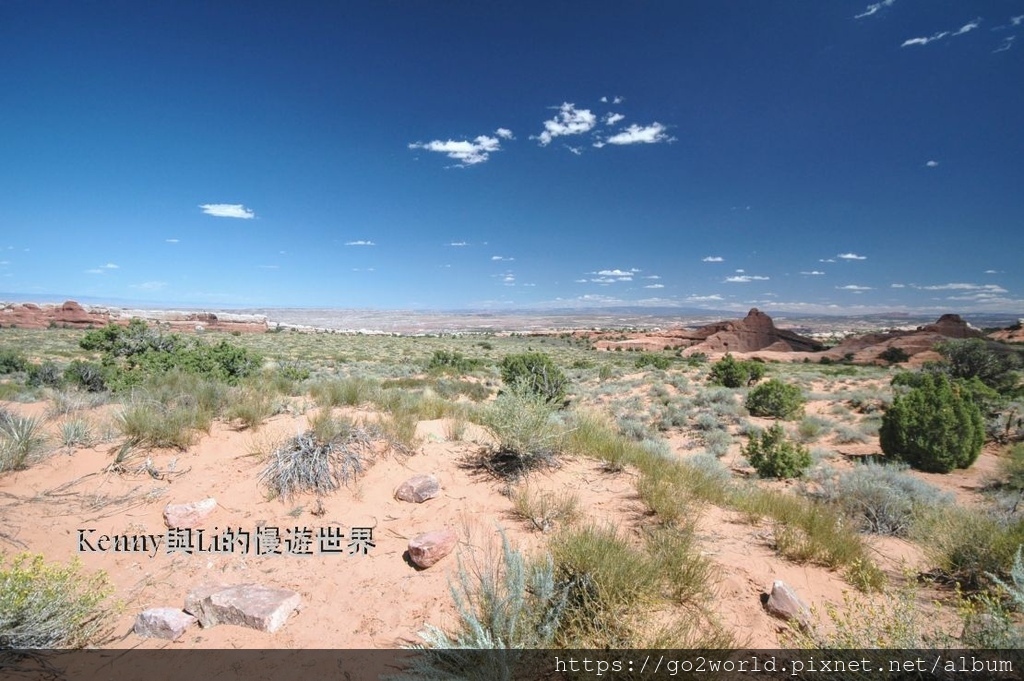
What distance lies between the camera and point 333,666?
2818 mm

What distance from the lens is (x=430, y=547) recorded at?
12.5ft

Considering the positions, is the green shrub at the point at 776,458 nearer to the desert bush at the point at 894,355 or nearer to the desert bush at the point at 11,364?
the desert bush at the point at 11,364

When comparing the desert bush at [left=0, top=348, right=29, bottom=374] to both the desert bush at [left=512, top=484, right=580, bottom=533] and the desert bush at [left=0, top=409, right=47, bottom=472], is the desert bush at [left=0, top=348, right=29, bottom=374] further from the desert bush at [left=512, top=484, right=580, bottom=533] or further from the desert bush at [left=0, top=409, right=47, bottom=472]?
the desert bush at [left=512, top=484, right=580, bottom=533]

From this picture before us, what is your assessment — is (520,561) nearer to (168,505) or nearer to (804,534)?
(804,534)

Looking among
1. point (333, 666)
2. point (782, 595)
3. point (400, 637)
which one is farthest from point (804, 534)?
point (333, 666)

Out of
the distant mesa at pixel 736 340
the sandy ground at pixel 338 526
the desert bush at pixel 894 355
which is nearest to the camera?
the sandy ground at pixel 338 526

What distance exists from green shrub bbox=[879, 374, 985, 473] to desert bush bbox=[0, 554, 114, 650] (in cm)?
1306

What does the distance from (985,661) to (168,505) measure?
6616mm

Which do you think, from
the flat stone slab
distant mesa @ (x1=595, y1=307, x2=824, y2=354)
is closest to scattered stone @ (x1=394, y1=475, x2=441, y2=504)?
the flat stone slab

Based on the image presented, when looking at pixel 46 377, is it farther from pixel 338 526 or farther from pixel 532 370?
pixel 532 370

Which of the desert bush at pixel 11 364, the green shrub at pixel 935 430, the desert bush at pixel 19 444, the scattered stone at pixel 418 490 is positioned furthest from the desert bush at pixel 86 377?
the green shrub at pixel 935 430

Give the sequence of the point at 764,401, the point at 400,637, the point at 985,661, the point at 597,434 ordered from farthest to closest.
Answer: the point at 764,401
the point at 597,434
the point at 400,637
the point at 985,661

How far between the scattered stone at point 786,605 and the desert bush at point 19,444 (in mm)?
7960

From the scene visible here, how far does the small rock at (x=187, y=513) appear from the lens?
4.47 m
